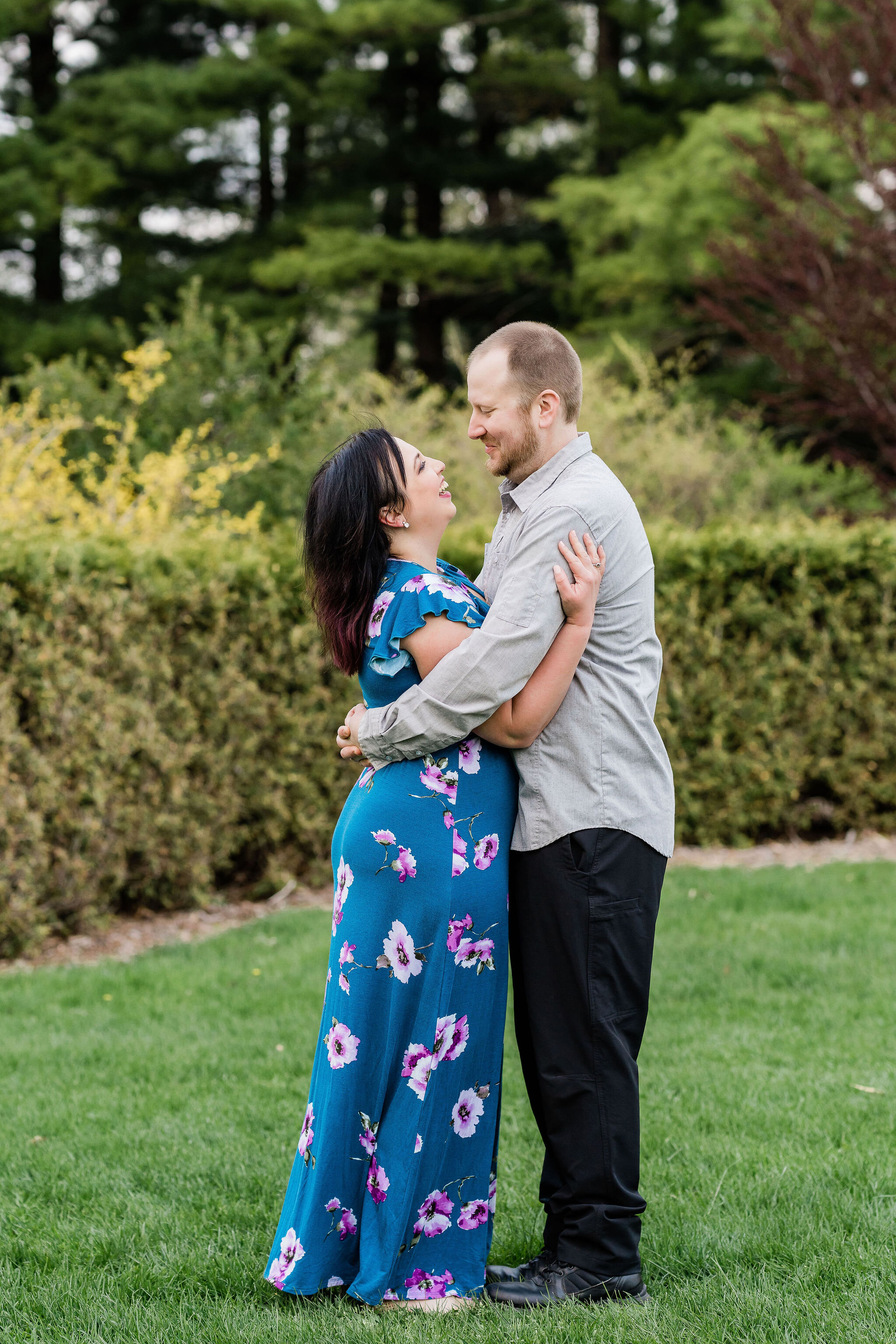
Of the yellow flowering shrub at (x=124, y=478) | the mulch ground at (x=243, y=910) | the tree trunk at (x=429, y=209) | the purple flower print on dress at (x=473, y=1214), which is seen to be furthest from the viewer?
the tree trunk at (x=429, y=209)

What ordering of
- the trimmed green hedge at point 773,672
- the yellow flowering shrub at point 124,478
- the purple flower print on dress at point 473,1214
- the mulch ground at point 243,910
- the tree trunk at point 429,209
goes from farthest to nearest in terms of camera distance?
the tree trunk at point 429,209 → the trimmed green hedge at point 773,672 → the yellow flowering shrub at point 124,478 → the mulch ground at point 243,910 → the purple flower print on dress at point 473,1214

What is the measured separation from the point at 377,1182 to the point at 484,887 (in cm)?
66

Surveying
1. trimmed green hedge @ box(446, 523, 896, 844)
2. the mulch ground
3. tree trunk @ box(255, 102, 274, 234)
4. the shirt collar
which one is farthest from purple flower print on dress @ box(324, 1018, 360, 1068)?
tree trunk @ box(255, 102, 274, 234)

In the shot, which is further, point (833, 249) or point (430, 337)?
point (430, 337)

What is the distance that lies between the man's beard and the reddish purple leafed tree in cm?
896

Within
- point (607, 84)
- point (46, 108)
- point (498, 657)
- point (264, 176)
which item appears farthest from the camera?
point (264, 176)

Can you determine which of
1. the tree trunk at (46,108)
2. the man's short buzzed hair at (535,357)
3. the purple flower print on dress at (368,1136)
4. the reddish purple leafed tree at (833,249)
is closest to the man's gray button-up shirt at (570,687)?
the man's short buzzed hair at (535,357)

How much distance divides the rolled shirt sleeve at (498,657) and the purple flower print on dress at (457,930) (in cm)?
37

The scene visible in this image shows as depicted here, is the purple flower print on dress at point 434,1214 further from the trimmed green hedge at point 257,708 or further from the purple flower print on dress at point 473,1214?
the trimmed green hedge at point 257,708

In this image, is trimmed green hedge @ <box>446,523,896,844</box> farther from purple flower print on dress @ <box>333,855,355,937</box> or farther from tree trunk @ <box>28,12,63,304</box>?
tree trunk @ <box>28,12,63,304</box>

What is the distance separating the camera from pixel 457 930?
2.57 meters

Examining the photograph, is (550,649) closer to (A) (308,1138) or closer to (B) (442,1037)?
(B) (442,1037)

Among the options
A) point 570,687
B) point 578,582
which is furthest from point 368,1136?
point 578,582

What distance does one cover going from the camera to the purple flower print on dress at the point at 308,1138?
2641 mm
